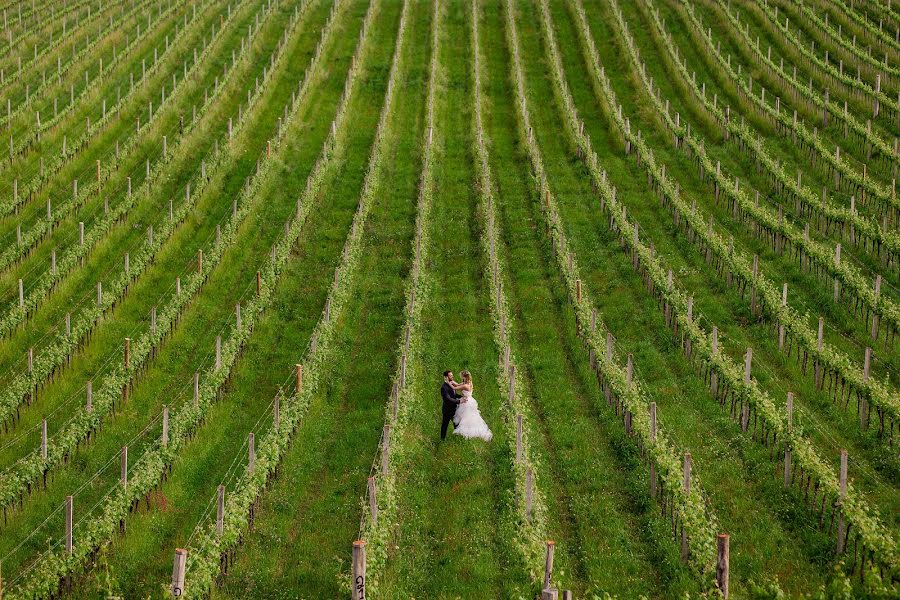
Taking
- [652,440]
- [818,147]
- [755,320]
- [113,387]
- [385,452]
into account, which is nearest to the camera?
[385,452]

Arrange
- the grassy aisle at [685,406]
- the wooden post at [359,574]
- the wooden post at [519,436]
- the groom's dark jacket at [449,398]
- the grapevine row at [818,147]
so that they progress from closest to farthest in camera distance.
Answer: the wooden post at [359,574]
the grassy aisle at [685,406]
the wooden post at [519,436]
the groom's dark jacket at [449,398]
the grapevine row at [818,147]

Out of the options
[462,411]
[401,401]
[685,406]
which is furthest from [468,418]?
[685,406]

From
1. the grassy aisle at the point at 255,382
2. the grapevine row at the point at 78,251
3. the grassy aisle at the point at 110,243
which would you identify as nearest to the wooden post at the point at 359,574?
the grassy aisle at the point at 255,382

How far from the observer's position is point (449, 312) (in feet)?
88.7

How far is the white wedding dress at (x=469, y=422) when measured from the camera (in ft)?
66.5

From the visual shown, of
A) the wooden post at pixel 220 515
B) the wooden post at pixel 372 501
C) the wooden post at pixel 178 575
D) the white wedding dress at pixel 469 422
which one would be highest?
the white wedding dress at pixel 469 422

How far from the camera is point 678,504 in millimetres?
16500

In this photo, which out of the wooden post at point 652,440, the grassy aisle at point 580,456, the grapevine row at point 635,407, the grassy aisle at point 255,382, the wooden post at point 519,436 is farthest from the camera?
the wooden post at point 519,436

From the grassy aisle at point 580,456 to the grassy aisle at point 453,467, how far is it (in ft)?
3.53

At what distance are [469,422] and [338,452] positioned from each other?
9.16ft

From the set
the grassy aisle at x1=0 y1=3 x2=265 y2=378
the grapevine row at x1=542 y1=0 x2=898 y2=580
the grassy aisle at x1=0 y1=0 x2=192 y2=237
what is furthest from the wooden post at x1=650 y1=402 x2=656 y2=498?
the grassy aisle at x1=0 y1=0 x2=192 y2=237

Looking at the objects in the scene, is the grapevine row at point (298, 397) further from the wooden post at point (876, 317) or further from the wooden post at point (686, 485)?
the wooden post at point (876, 317)

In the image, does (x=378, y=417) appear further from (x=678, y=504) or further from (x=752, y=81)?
(x=752, y=81)

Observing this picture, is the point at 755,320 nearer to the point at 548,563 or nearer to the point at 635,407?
the point at 635,407
